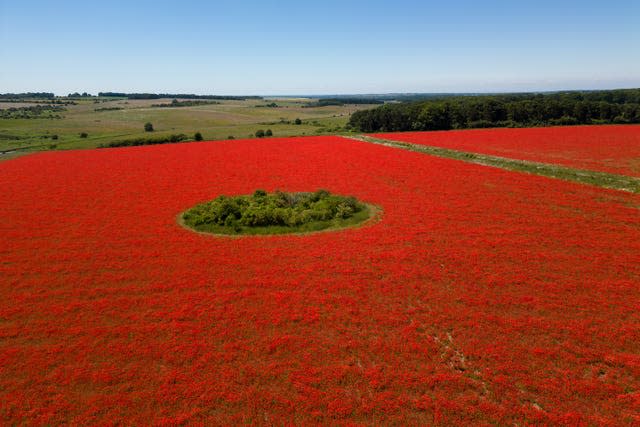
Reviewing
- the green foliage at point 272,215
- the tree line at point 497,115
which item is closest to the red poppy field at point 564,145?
the tree line at point 497,115

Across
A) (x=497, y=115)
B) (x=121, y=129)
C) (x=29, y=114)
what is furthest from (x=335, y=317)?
(x=29, y=114)

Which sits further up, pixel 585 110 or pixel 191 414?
pixel 585 110

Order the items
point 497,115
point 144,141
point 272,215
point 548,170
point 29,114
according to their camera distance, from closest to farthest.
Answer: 1. point 272,215
2. point 548,170
3. point 144,141
4. point 497,115
5. point 29,114

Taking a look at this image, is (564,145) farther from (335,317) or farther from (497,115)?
(335,317)

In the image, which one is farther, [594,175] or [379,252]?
[594,175]

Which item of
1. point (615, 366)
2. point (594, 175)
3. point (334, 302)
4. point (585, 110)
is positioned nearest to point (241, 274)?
point (334, 302)

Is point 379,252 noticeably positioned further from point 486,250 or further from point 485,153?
point 485,153
